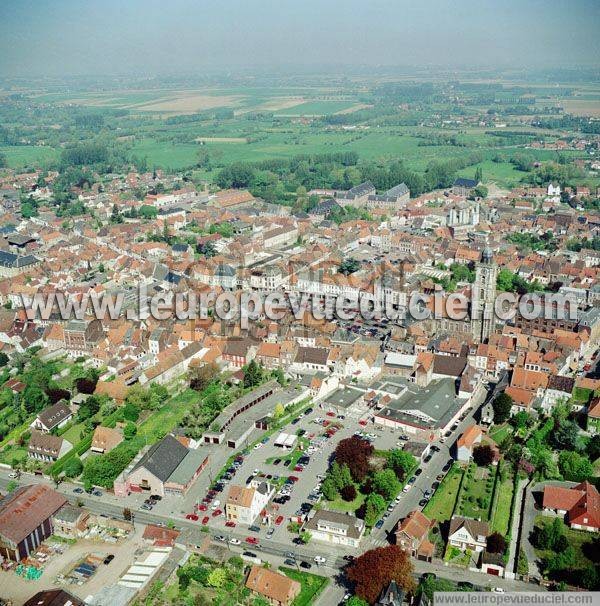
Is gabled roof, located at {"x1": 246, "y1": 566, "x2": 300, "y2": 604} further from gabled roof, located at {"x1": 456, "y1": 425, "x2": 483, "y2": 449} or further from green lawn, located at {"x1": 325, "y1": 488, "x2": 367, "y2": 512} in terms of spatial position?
gabled roof, located at {"x1": 456, "y1": 425, "x2": 483, "y2": 449}

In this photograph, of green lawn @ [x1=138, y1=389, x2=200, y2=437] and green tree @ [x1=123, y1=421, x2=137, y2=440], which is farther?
green lawn @ [x1=138, y1=389, x2=200, y2=437]

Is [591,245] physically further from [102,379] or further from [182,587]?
[182,587]

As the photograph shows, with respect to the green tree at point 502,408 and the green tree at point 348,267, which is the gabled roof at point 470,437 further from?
the green tree at point 348,267

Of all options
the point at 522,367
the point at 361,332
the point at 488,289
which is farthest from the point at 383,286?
the point at 522,367

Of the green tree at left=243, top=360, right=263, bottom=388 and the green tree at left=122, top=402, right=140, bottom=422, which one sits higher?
the green tree at left=243, top=360, right=263, bottom=388

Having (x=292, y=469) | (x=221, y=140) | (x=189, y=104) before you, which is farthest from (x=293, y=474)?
(x=189, y=104)

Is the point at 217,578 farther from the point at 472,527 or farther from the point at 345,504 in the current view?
the point at 472,527

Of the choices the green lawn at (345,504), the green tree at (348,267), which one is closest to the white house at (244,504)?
the green lawn at (345,504)

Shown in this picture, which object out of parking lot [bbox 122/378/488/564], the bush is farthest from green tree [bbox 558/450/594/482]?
the bush
